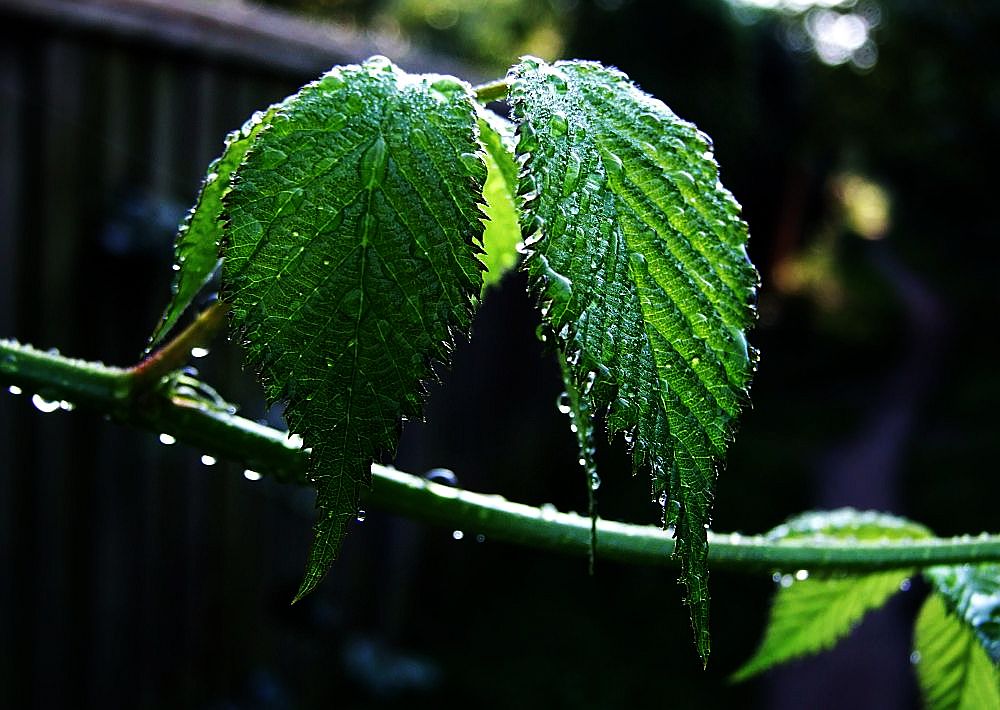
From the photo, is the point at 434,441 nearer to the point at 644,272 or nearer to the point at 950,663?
the point at 950,663

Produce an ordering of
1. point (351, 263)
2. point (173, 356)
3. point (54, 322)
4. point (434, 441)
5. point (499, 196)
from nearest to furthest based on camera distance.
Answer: point (351, 263) → point (173, 356) → point (499, 196) → point (54, 322) → point (434, 441)

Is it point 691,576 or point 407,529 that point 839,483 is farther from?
point 691,576

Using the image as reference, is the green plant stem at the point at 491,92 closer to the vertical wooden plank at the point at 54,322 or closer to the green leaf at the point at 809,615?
the green leaf at the point at 809,615

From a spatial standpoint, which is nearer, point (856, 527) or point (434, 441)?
point (856, 527)

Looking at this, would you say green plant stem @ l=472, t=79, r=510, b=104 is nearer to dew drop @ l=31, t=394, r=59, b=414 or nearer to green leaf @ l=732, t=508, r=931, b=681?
dew drop @ l=31, t=394, r=59, b=414

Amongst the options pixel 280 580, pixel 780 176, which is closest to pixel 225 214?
pixel 280 580

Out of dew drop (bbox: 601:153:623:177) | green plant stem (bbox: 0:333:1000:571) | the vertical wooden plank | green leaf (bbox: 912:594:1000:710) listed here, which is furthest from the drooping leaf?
the vertical wooden plank

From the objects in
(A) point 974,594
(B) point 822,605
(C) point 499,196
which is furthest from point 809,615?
(C) point 499,196
